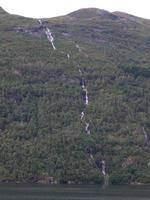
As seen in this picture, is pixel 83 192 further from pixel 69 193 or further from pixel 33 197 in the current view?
pixel 33 197

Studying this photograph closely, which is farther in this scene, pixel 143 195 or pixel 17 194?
pixel 143 195

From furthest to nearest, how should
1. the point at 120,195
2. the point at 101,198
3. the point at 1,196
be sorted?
the point at 120,195
the point at 101,198
the point at 1,196

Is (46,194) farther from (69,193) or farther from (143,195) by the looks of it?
(143,195)

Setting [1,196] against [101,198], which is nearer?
[1,196]

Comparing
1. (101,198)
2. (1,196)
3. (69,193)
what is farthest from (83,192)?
(1,196)

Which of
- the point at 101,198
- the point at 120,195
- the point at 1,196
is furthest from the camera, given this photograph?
the point at 120,195

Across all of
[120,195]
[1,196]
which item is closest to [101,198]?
[120,195]

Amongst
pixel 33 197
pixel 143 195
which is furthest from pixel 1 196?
pixel 143 195

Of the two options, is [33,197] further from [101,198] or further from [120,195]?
[120,195]
